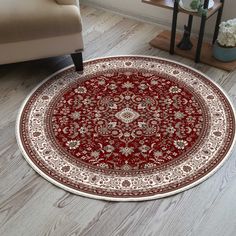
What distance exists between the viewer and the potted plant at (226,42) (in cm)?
217

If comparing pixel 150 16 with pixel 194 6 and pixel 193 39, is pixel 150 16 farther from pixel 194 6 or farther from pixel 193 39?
pixel 194 6

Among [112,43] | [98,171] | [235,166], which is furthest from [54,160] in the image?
[112,43]

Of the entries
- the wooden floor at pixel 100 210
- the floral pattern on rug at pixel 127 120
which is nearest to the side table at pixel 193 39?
the floral pattern on rug at pixel 127 120

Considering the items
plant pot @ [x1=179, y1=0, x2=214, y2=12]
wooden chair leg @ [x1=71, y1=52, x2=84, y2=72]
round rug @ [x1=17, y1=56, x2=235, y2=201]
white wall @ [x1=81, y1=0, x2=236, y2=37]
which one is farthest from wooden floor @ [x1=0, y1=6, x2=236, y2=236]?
white wall @ [x1=81, y1=0, x2=236, y2=37]

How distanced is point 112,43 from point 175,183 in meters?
1.27

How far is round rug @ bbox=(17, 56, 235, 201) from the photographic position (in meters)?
1.63

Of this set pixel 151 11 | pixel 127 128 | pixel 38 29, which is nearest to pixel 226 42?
pixel 151 11

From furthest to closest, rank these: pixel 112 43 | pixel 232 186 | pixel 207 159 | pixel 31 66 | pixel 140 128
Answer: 1. pixel 112 43
2. pixel 31 66
3. pixel 140 128
4. pixel 207 159
5. pixel 232 186

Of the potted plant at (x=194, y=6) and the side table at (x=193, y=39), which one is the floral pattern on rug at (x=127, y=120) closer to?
the side table at (x=193, y=39)

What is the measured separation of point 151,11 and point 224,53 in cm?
74

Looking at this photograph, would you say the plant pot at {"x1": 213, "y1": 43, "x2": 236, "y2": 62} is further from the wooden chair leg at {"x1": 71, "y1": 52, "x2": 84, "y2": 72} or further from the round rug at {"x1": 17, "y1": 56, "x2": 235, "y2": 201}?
the wooden chair leg at {"x1": 71, "y1": 52, "x2": 84, "y2": 72}

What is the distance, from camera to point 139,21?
2.80m

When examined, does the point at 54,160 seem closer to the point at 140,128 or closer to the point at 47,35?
the point at 140,128

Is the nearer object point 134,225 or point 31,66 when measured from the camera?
point 134,225
